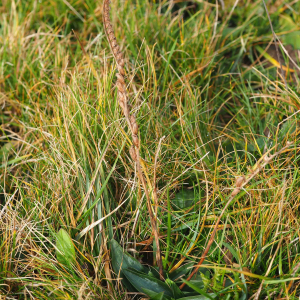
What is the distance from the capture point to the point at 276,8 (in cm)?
219

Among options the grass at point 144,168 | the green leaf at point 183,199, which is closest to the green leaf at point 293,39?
the grass at point 144,168

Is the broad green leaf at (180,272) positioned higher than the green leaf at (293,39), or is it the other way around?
the green leaf at (293,39)

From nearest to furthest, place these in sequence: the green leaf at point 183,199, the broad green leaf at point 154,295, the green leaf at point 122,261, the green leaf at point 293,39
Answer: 1. the broad green leaf at point 154,295
2. the green leaf at point 122,261
3. the green leaf at point 183,199
4. the green leaf at point 293,39

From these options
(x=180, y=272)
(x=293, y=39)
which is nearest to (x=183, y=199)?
(x=180, y=272)

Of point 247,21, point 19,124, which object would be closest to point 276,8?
point 247,21

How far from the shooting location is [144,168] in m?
1.02

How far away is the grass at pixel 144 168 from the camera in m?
1.17

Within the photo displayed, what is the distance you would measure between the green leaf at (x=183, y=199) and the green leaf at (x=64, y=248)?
414mm

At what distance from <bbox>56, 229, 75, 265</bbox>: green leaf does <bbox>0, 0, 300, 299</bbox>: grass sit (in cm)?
2

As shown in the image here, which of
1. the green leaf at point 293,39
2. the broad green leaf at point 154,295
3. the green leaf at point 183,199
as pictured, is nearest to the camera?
the broad green leaf at point 154,295

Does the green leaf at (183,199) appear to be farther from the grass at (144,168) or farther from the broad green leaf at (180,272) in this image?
the broad green leaf at (180,272)

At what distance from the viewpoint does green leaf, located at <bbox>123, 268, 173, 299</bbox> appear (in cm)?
112

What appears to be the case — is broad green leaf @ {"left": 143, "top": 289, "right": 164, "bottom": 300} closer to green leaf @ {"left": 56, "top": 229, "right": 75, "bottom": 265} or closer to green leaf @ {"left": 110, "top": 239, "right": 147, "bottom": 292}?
green leaf @ {"left": 110, "top": 239, "right": 147, "bottom": 292}

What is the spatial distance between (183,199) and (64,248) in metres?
0.47
